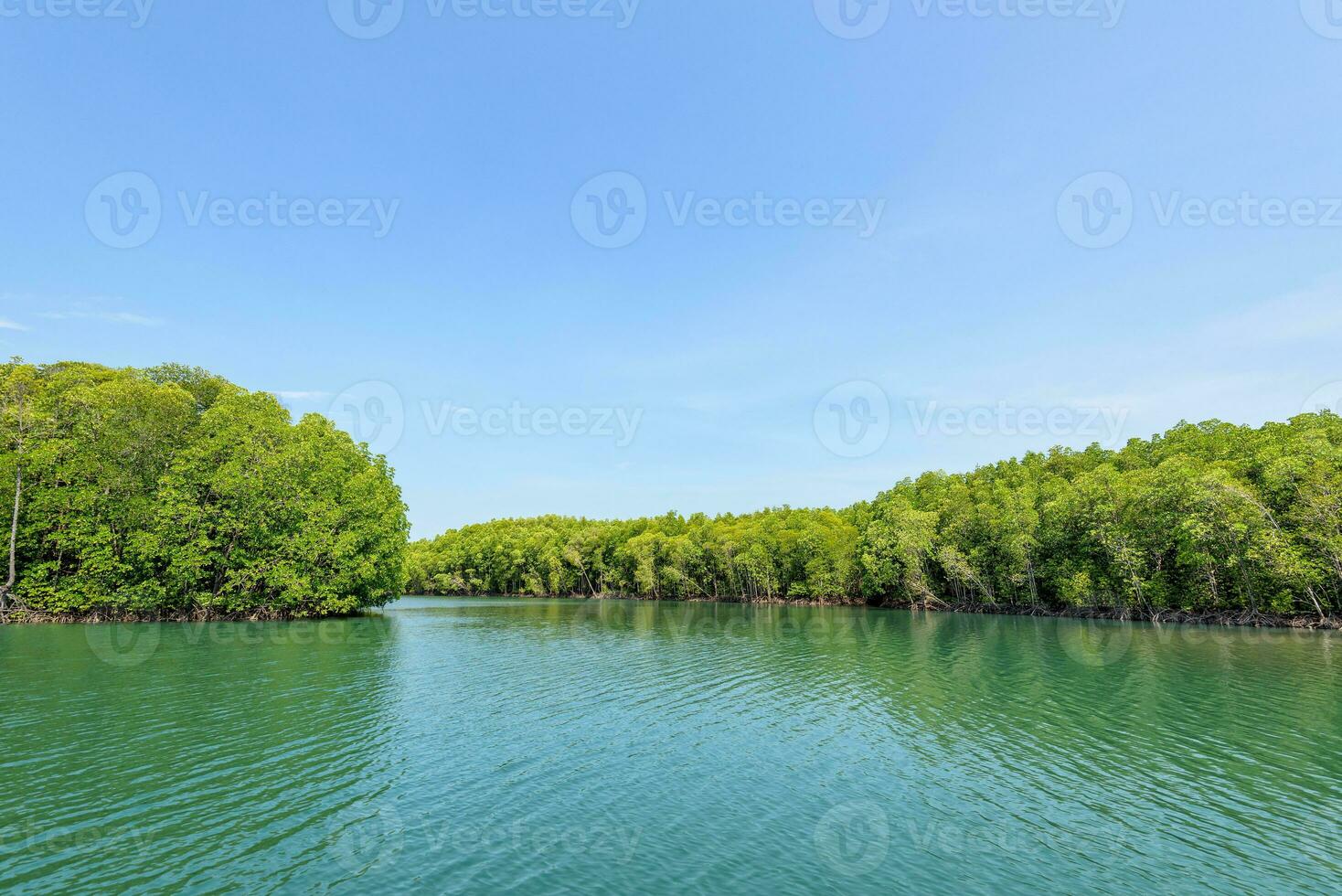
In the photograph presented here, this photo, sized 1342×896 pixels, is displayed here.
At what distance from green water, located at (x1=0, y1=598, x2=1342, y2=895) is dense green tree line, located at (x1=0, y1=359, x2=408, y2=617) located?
26.1 metres

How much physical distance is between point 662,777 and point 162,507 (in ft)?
229

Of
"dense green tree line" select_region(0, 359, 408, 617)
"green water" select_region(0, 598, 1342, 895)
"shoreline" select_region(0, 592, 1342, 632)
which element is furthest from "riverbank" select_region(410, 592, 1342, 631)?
"dense green tree line" select_region(0, 359, 408, 617)

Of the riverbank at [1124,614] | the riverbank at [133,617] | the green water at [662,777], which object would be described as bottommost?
the riverbank at [1124,614]

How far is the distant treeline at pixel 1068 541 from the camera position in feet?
209

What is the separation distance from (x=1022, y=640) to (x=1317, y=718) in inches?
1255

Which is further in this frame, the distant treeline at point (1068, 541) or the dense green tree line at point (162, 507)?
the distant treeline at point (1068, 541)

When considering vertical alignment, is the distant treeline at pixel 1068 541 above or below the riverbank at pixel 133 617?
above

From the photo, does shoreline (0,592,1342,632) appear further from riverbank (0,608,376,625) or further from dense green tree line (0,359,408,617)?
dense green tree line (0,359,408,617)

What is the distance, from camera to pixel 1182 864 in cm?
1432

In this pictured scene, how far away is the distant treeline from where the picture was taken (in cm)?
6362

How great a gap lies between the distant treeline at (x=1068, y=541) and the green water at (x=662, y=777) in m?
29.4

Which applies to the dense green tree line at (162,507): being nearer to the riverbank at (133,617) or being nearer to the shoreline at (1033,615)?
the riverbank at (133,617)

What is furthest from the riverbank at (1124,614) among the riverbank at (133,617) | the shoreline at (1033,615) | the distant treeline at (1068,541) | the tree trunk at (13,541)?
the tree trunk at (13,541)

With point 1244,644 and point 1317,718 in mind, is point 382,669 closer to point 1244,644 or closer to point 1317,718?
point 1317,718
